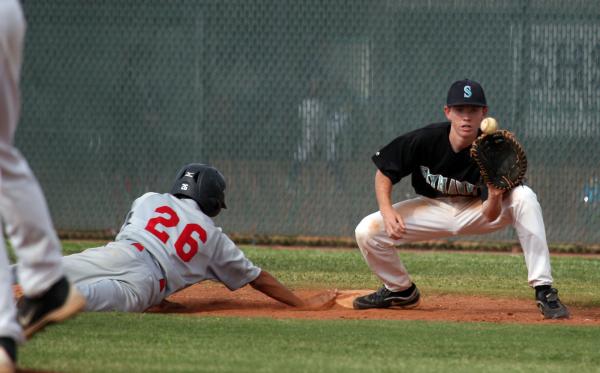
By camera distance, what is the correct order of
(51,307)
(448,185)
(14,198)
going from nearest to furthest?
1. (14,198)
2. (51,307)
3. (448,185)

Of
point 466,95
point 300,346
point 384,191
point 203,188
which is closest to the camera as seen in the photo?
point 300,346

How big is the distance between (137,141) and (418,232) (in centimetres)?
545

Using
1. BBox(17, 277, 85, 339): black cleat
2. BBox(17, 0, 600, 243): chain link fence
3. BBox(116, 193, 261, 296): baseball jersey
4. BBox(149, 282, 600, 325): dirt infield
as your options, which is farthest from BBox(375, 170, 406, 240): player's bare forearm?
BBox(17, 0, 600, 243): chain link fence

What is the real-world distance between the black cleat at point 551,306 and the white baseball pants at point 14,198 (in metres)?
3.38

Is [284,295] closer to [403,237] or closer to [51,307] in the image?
[403,237]

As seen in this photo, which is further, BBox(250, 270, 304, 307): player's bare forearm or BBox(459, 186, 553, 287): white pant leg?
BBox(250, 270, 304, 307): player's bare forearm

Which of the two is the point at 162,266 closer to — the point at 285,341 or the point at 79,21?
the point at 285,341

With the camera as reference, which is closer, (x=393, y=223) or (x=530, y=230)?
(x=530, y=230)

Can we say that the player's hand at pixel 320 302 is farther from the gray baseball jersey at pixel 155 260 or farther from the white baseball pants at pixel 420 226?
the gray baseball jersey at pixel 155 260

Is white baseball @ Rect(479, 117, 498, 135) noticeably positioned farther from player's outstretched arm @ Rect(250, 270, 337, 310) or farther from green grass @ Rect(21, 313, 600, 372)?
player's outstretched arm @ Rect(250, 270, 337, 310)

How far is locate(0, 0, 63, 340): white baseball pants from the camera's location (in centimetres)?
377

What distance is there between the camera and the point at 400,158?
22.2 feet

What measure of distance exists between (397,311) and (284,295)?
28.7 inches

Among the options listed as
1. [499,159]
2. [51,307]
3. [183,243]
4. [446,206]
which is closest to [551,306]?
[499,159]
